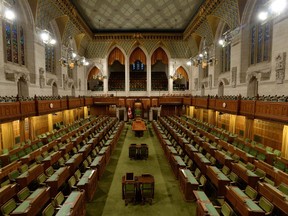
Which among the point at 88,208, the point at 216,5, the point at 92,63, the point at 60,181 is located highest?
the point at 216,5

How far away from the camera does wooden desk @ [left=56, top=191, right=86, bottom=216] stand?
417 cm

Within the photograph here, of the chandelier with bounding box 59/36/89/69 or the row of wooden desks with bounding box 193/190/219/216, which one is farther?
the chandelier with bounding box 59/36/89/69

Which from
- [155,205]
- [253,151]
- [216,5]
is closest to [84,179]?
[155,205]

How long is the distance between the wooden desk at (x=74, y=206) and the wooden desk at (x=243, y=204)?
161 inches

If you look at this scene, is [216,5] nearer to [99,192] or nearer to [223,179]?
[223,179]

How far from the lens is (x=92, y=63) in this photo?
28.3 meters

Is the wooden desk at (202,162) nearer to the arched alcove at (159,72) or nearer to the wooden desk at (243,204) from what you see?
the wooden desk at (243,204)

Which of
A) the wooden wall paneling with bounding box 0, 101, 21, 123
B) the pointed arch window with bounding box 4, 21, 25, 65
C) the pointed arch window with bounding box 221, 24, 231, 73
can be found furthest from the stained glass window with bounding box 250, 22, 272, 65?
the pointed arch window with bounding box 4, 21, 25, 65

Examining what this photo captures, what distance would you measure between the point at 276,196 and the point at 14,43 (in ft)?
57.0

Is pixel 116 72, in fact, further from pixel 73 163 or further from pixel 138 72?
pixel 73 163

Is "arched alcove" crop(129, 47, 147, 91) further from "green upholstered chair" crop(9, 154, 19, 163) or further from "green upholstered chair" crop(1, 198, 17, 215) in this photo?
"green upholstered chair" crop(1, 198, 17, 215)

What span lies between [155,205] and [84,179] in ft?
8.11

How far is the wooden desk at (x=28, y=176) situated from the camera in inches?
222

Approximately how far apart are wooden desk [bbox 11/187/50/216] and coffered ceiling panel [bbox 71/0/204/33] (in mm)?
18645
